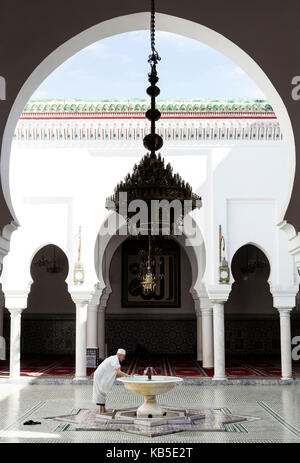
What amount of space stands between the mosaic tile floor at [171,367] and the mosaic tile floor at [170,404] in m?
0.92

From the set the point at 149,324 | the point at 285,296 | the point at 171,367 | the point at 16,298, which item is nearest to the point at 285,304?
the point at 285,296

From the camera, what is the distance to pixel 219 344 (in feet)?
30.1

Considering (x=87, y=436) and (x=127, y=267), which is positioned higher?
(x=127, y=267)

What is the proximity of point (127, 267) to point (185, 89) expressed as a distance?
4802 millimetres

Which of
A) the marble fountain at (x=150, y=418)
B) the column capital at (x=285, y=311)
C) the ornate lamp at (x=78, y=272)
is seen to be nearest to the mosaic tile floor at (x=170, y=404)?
the marble fountain at (x=150, y=418)

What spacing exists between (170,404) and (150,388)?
1.66 meters

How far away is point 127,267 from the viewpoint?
1411 centimetres

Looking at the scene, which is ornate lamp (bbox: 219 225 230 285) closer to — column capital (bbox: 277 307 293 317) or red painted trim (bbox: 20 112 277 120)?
column capital (bbox: 277 307 293 317)

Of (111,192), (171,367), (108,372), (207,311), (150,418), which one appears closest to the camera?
(150,418)

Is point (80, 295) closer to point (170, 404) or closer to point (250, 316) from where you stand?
point (170, 404)

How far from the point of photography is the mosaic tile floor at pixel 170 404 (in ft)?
15.7

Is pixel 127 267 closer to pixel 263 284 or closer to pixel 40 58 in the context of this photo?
pixel 263 284

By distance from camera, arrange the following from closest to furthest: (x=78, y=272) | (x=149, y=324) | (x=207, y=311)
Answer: (x=78, y=272) < (x=207, y=311) < (x=149, y=324)
